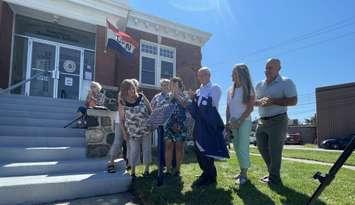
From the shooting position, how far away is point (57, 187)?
14.2 feet

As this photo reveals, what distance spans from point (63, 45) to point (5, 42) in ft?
7.47

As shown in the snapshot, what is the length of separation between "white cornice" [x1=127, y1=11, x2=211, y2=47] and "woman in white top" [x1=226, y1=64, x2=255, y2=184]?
986 centimetres

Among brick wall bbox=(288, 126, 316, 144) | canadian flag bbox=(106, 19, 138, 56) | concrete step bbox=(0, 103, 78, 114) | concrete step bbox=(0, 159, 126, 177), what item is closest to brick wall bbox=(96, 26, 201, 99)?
canadian flag bbox=(106, 19, 138, 56)

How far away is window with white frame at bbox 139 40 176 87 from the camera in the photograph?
14844 mm

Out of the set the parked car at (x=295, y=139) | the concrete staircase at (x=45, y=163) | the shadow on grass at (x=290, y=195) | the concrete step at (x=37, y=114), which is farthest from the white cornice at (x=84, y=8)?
the parked car at (x=295, y=139)

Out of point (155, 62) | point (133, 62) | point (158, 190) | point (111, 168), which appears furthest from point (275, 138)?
Result: point (155, 62)

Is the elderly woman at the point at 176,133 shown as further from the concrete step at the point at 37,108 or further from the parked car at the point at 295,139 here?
the parked car at the point at 295,139

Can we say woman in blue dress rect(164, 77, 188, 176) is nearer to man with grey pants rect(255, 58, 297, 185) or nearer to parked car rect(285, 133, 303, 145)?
man with grey pants rect(255, 58, 297, 185)

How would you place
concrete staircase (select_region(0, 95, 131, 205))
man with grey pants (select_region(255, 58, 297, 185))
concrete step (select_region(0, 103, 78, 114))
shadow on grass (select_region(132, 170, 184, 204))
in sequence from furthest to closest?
concrete step (select_region(0, 103, 78, 114)) < man with grey pants (select_region(255, 58, 297, 185)) < concrete staircase (select_region(0, 95, 131, 205)) < shadow on grass (select_region(132, 170, 184, 204))

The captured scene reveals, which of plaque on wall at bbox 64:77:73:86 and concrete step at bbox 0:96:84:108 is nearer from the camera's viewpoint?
concrete step at bbox 0:96:84:108

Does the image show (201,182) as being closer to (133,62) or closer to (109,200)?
(109,200)

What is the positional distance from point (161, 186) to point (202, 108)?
47.9 inches

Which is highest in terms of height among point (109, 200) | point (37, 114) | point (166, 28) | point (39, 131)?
point (166, 28)

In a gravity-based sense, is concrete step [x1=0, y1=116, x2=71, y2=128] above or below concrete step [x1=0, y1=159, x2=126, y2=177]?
above
